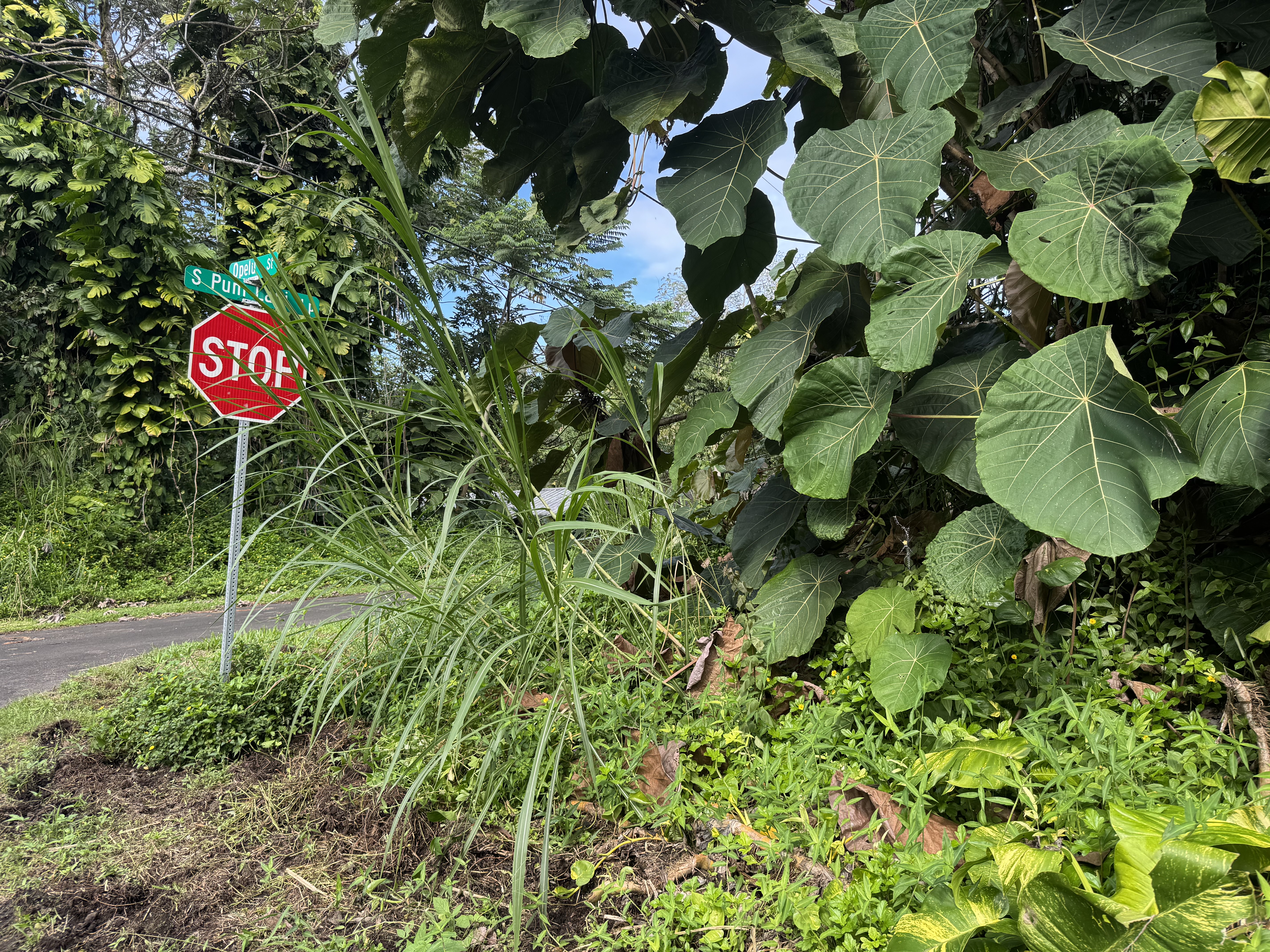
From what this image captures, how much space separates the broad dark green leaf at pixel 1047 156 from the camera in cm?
121

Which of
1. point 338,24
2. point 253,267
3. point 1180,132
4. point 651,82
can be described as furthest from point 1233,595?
point 253,267

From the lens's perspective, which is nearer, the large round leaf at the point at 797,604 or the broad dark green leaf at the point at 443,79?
the large round leaf at the point at 797,604

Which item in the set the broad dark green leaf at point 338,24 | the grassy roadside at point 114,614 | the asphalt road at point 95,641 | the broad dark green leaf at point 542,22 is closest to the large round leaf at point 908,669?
the broad dark green leaf at point 542,22

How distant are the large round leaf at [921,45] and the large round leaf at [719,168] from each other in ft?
0.74

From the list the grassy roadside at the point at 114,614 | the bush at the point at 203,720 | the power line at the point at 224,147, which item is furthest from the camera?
the grassy roadside at the point at 114,614

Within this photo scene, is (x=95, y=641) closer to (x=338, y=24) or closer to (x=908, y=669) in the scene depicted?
(x=338, y=24)

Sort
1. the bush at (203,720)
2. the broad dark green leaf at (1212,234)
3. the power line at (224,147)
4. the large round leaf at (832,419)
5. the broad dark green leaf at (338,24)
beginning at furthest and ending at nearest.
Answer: the power line at (224,147)
the bush at (203,720)
the broad dark green leaf at (338,24)
the large round leaf at (832,419)
the broad dark green leaf at (1212,234)

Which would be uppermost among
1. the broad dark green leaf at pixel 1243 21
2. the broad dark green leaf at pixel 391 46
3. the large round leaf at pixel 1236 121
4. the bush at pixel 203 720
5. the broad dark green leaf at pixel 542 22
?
the broad dark green leaf at pixel 391 46

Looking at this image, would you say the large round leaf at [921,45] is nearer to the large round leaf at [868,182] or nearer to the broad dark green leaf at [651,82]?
the large round leaf at [868,182]

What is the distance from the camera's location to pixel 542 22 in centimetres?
139

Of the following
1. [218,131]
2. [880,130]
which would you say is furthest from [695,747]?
[218,131]

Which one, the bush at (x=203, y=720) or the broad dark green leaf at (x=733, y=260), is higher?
the broad dark green leaf at (x=733, y=260)

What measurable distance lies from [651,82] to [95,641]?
4686mm

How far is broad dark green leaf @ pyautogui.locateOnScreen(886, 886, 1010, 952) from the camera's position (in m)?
0.73
